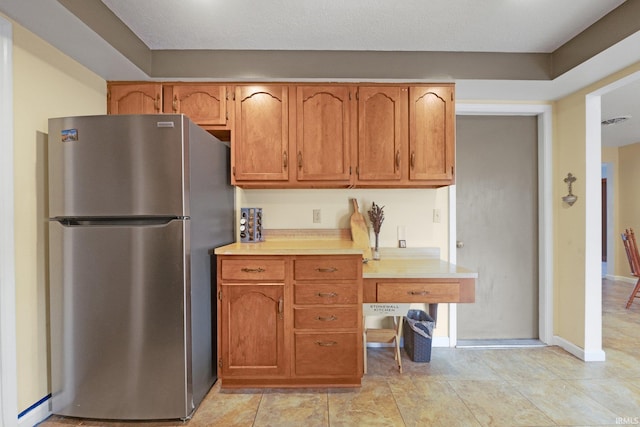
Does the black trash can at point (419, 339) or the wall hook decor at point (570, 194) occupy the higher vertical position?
the wall hook decor at point (570, 194)

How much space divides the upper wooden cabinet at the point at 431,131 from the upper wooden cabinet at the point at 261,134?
0.96 meters

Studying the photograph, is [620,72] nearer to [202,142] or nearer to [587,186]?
[587,186]

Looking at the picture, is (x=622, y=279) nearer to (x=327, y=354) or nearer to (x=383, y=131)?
(x=383, y=131)

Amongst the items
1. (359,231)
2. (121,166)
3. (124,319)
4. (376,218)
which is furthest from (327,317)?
(121,166)

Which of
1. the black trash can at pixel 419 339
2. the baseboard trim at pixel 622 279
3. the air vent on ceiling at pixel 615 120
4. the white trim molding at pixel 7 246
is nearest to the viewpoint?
the white trim molding at pixel 7 246

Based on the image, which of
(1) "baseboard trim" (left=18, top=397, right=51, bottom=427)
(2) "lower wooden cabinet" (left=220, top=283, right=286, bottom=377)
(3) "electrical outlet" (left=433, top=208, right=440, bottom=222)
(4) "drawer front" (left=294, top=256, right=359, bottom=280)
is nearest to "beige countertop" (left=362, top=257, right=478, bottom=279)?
(4) "drawer front" (left=294, top=256, right=359, bottom=280)

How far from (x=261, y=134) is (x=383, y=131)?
36.6 inches

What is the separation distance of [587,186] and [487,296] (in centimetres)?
122

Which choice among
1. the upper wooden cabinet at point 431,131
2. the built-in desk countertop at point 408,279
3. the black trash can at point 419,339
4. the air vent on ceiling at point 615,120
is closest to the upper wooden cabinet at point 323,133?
the upper wooden cabinet at point 431,131

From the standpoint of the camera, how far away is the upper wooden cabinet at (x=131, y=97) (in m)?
2.47

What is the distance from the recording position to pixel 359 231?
2725 millimetres

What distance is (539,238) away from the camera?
299cm

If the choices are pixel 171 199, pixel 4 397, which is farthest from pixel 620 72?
pixel 4 397

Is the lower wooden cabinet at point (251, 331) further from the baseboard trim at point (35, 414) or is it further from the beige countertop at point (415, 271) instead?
the baseboard trim at point (35, 414)
